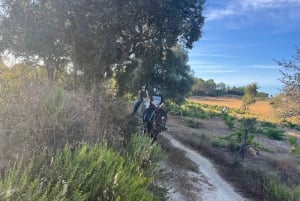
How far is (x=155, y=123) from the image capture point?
12594 mm

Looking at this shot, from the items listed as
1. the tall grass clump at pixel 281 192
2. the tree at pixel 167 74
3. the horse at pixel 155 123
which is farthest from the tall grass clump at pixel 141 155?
the tree at pixel 167 74

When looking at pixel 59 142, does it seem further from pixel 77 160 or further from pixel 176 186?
pixel 176 186

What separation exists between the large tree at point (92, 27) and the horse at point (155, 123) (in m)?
5.57

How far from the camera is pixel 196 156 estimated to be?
15336 millimetres

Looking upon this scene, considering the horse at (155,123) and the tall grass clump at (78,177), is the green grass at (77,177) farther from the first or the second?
the horse at (155,123)

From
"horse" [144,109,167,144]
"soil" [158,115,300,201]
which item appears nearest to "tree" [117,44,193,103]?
"soil" [158,115,300,201]

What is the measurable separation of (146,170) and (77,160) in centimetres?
257

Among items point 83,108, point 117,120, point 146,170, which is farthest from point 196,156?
point 83,108

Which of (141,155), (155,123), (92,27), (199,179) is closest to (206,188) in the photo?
(199,179)

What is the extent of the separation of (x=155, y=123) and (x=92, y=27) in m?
8.22

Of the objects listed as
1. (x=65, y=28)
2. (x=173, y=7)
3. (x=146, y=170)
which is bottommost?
(x=146, y=170)

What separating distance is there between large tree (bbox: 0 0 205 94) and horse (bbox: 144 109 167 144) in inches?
219

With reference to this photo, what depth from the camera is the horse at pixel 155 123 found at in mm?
12253

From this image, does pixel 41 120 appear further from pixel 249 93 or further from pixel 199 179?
pixel 249 93
